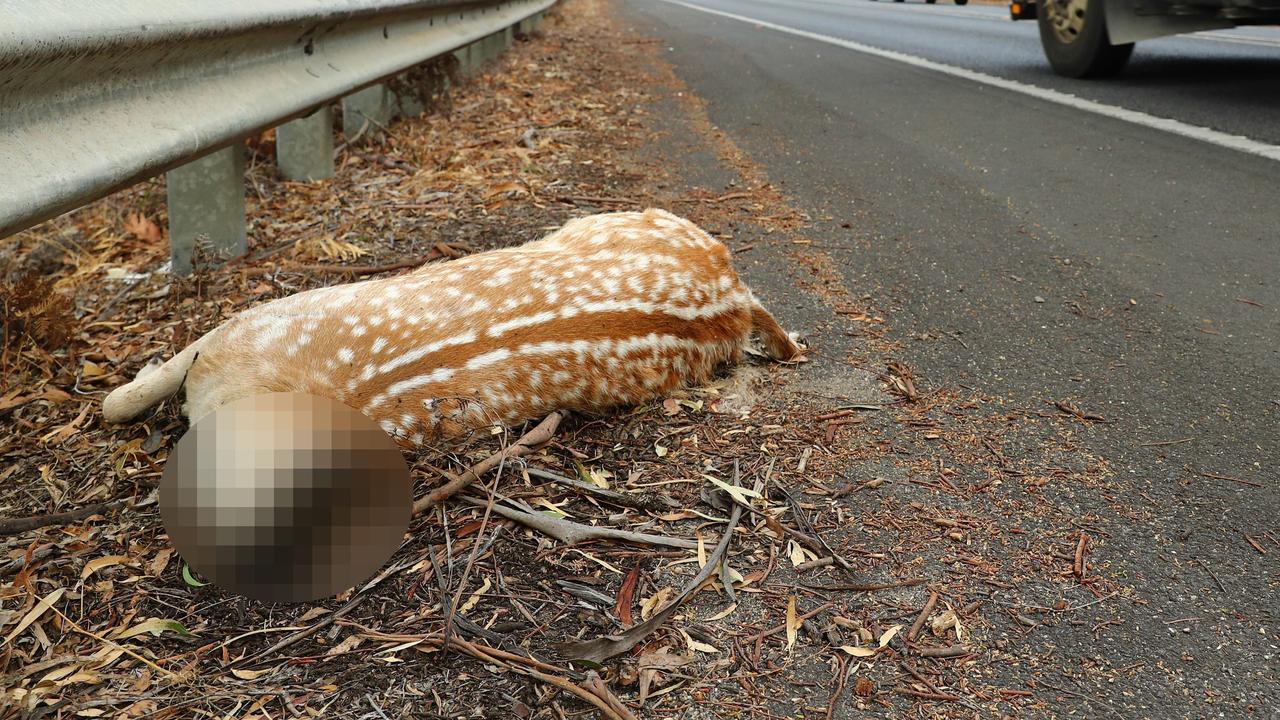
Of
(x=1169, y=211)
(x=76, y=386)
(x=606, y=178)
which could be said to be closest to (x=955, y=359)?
(x=1169, y=211)

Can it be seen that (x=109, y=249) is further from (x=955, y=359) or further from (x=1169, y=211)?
(x=1169, y=211)

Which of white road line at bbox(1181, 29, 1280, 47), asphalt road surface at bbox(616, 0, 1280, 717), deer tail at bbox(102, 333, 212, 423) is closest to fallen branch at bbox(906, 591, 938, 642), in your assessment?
asphalt road surface at bbox(616, 0, 1280, 717)

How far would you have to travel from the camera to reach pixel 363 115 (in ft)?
20.7

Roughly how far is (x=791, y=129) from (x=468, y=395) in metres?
4.64

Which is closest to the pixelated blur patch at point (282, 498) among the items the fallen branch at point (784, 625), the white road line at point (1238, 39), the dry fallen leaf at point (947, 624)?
the fallen branch at point (784, 625)

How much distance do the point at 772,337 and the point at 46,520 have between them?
2344 millimetres

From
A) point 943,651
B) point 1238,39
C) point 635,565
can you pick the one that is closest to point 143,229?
point 635,565

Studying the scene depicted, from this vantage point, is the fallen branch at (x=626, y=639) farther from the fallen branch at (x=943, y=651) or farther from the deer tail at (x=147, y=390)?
the deer tail at (x=147, y=390)

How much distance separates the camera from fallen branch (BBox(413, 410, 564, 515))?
2.70 meters

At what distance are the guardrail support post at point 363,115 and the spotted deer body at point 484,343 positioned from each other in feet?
9.94

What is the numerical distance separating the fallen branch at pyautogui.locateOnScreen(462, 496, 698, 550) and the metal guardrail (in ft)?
4.34

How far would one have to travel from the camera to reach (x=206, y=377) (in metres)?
3.12

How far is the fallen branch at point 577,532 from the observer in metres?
2.56

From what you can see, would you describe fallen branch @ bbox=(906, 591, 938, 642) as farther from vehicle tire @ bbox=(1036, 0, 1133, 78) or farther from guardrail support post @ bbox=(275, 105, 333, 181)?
vehicle tire @ bbox=(1036, 0, 1133, 78)
